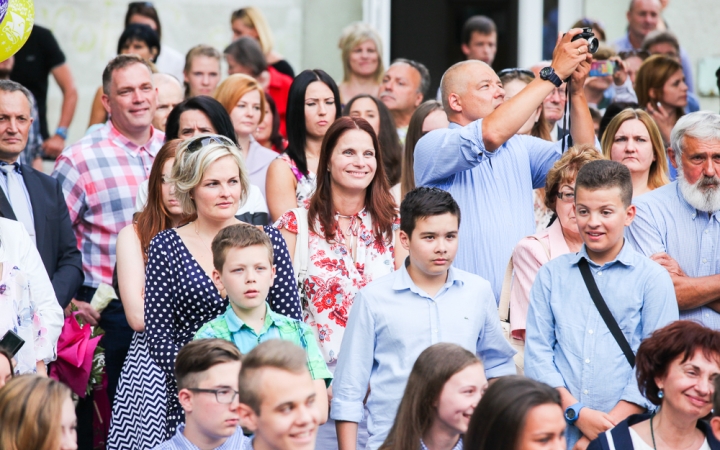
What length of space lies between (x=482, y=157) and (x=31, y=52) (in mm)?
5202

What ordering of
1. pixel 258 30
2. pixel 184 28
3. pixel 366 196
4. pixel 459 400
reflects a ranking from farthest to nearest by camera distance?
pixel 184 28 → pixel 258 30 → pixel 366 196 → pixel 459 400

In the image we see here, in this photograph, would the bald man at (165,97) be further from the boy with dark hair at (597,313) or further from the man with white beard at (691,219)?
the boy with dark hair at (597,313)

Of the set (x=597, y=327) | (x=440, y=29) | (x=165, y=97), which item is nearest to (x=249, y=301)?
(x=597, y=327)

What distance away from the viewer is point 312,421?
355 cm

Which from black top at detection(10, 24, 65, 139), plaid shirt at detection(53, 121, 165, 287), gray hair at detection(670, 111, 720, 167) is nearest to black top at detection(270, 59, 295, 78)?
black top at detection(10, 24, 65, 139)

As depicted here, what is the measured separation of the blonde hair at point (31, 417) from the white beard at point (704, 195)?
3053 mm

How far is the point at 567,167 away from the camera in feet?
16.8

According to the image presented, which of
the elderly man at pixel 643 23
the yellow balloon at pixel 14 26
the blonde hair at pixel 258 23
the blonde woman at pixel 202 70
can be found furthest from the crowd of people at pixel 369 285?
the elderly man at pixel 643 23

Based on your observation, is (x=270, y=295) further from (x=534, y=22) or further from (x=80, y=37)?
(x=534, y=22)

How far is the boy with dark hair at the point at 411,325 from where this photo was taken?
4.54 meters

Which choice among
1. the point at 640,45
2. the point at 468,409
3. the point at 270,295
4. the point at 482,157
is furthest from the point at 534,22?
the point at 468,409

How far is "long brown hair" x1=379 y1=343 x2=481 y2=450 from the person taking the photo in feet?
12.6

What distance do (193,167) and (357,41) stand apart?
4.36 metres

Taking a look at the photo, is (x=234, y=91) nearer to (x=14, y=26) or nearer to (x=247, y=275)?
(x=14, y=26)
